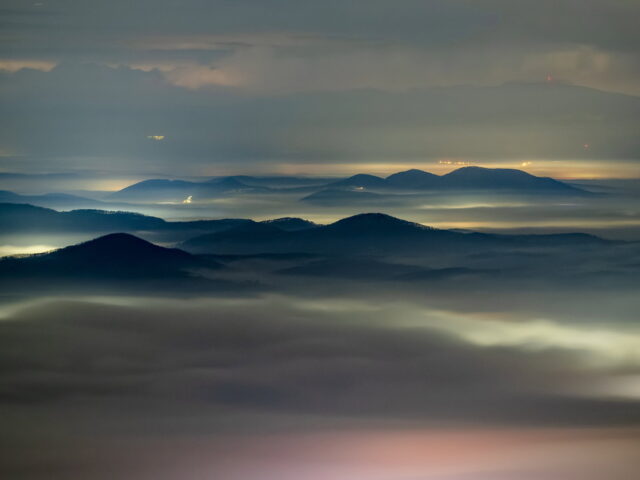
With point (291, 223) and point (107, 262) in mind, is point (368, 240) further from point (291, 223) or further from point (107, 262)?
point (107, 262)

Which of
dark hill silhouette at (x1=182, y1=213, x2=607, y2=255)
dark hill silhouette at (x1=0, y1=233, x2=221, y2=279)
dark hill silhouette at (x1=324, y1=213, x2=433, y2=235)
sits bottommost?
dark hill silhouette at (x1=0, y1=233, x2=221, y2=279)

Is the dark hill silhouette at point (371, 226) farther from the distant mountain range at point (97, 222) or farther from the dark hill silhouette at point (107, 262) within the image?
the dark hill silhouette at point (107, 262)

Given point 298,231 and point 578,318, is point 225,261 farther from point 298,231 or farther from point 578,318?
point 578,318

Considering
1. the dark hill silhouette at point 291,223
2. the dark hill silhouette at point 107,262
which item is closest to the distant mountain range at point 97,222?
the dark hill silhouette at point 291,223

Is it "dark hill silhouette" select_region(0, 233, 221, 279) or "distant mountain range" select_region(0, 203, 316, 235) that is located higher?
"distant mountain range" select_region(0, 203, 316, 235)

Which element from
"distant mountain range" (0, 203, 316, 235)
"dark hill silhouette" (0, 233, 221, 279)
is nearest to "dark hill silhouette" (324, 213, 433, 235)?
"distant mountain range" (0, 203, 316, 235)

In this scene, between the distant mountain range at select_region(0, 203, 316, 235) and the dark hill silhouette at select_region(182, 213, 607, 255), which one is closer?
the dark hill silhouette at select_region(182, 213, 607, 255)

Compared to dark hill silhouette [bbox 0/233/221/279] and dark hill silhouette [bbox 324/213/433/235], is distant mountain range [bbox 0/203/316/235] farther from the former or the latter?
dark hill silhouette [bbox 0/233/221/279]

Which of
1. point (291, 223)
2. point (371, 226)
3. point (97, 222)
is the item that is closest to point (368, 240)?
point (371, 226)

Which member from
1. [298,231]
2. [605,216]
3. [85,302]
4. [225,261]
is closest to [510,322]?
[85,302]
